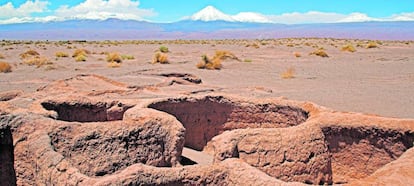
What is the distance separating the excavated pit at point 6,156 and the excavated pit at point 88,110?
6.86 ft

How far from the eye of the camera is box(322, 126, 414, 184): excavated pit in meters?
7.34

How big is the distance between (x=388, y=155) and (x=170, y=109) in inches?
162

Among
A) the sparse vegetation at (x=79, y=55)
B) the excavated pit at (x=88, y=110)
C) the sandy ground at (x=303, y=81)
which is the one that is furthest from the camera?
the sparse vegetation at (x=79, y=55)

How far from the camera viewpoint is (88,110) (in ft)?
30.0

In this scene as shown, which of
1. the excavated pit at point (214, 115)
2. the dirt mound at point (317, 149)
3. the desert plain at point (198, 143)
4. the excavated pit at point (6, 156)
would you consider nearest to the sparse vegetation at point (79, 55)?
the desert plain at point (198, 143)

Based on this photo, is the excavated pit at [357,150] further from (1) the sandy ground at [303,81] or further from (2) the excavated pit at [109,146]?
(1) the sandy ground at [303,81]

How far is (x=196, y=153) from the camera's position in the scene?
941 centimetres

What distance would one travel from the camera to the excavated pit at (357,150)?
7.34 metres

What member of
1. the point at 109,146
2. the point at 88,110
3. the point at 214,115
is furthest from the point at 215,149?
the point at 88,110

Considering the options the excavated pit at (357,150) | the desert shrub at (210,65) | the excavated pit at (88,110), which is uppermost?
the excavated pit at (88,110)

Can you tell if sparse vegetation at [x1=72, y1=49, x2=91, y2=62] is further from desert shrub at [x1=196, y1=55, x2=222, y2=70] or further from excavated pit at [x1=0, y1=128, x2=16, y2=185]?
excavated pit at [x1=0, y1=128, x2=16, y2=185]

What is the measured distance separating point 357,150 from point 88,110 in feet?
16.1

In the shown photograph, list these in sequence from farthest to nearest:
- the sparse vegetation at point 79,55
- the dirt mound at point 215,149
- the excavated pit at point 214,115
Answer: the sparse vegetation at point 79,55, the excavated pit at point 214,115, the dirt mound at point 215,149

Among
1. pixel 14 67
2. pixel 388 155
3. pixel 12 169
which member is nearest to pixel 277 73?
pixel 14 67
